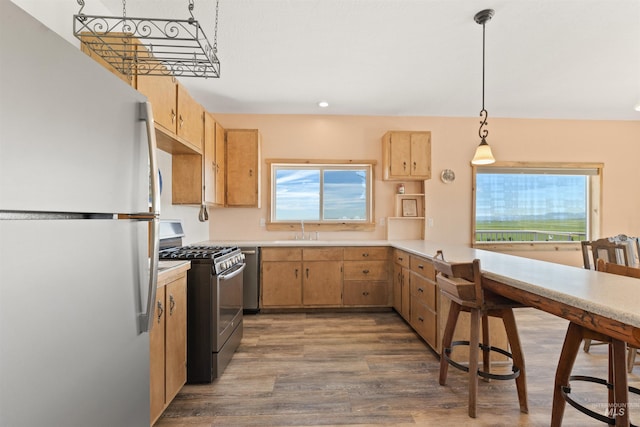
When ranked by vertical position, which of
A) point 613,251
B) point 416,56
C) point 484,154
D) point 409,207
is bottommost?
point 613,251

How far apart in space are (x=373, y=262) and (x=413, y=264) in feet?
2.48

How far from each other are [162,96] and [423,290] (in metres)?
2.70

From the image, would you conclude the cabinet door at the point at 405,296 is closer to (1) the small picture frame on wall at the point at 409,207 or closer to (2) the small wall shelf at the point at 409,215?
(2) the small wall shelf at the point at 409,215

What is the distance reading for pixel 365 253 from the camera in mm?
3670

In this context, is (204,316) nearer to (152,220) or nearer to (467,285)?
(152,220)

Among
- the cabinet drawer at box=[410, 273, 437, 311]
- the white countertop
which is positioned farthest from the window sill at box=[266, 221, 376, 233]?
the white countertop

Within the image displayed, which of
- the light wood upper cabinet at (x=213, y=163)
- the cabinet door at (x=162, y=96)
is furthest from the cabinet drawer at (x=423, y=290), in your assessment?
the cabinet door at (x=162, y=96)

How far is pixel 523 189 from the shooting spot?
14.4ft

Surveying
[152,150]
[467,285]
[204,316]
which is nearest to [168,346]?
[204,316]

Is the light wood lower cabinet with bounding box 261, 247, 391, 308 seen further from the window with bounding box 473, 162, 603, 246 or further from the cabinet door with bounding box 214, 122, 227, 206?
the window with bounding box 473, 162, 603, 246

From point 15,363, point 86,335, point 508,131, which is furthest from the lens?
point 508,131

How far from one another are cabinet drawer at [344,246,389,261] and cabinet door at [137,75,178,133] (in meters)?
2.33

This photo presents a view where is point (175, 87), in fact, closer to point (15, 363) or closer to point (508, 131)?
point (15, 363)

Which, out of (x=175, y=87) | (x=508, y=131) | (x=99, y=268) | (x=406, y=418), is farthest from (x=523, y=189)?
(x=99, y=268)
